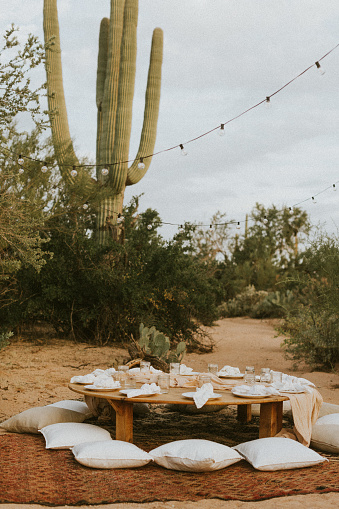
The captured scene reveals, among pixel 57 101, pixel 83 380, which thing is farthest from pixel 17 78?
pixel 57 101

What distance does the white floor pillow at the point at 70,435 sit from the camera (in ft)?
13.3

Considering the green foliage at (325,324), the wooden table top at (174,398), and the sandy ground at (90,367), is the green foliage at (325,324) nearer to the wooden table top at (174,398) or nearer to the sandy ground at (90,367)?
the sandy ground at (90,367)

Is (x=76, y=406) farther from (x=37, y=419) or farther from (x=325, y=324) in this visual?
(x=325, y=324)

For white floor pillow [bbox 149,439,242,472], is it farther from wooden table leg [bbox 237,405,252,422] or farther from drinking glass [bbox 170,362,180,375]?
wooden table leg [bbox 237,405,252,422]

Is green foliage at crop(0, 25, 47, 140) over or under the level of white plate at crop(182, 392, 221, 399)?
over

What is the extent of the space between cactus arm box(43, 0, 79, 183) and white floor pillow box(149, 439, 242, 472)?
7697 mm

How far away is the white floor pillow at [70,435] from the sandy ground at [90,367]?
104cm

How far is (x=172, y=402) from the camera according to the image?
3861mm

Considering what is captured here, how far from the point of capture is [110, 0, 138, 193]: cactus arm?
1125 centimetres

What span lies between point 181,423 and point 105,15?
36.3 ft

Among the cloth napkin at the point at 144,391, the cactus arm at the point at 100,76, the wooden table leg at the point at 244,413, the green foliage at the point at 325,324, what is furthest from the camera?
the cactus arm at the point at 100,76

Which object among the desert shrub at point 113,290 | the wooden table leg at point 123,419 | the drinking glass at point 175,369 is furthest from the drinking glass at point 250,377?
the desert shrub at point 113,290

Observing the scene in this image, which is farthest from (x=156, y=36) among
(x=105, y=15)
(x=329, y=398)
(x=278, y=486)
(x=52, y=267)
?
(x=278, y=486)

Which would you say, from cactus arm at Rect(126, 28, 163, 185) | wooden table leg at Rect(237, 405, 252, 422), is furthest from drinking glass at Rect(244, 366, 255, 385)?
cactus arm at Rect(126, 28, 163, 185)
